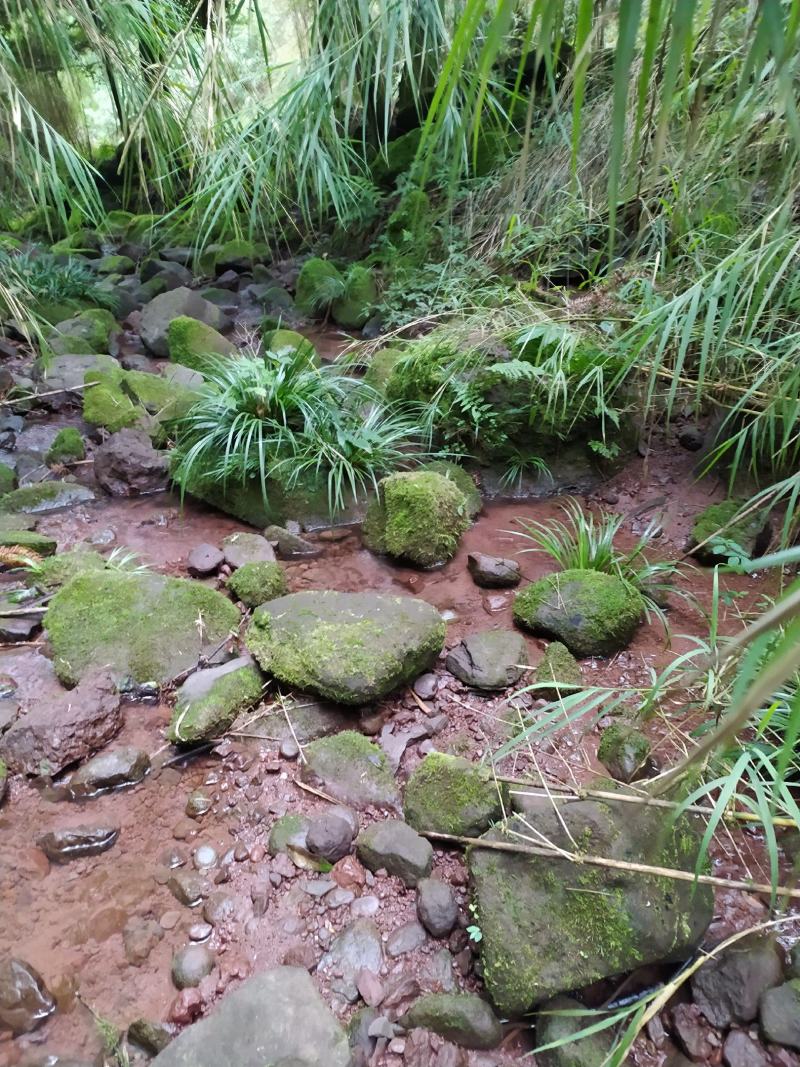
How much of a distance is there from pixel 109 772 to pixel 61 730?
20 cm

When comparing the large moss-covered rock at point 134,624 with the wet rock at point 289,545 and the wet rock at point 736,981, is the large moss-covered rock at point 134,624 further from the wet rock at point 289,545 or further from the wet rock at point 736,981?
the wet rock at point 736,981

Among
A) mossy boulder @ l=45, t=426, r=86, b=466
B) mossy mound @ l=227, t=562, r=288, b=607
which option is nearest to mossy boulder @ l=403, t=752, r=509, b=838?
mossy mound @ l=227, t=562, r=288, b=607

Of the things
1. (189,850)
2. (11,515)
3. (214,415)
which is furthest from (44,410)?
(189,850)

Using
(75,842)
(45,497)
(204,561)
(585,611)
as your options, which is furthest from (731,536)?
(45,497)

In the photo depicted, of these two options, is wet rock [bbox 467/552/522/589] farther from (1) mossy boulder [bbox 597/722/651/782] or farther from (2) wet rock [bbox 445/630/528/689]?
(1) mossy boulder [bbox 597/722/651/782]

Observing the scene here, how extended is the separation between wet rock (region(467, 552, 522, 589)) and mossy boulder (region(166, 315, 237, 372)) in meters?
3.09

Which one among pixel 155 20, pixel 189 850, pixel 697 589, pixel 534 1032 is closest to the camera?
pixel 534 1032

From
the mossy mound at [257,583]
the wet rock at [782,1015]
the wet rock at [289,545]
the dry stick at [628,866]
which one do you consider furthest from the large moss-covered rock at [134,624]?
the wet rock at [782,1015]

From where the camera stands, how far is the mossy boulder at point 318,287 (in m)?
5.84

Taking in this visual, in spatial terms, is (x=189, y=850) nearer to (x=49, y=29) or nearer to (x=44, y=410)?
(x=49, y=29)

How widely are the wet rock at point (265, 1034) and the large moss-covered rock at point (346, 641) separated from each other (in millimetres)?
833

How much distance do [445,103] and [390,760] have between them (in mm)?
1670

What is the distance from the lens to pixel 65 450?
3740 mm

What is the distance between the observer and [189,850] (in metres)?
1.65
